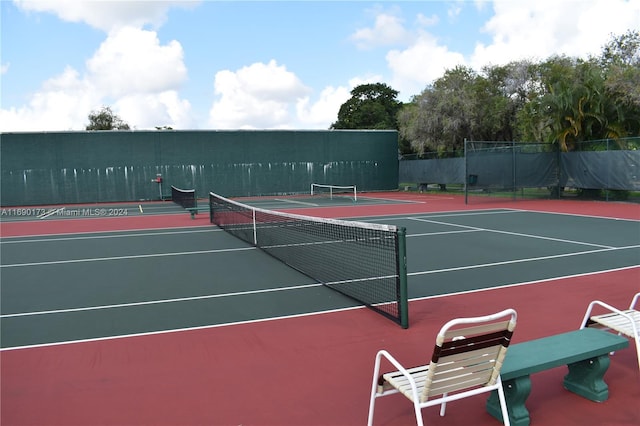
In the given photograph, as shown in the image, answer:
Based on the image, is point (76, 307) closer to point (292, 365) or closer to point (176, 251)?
point (292, 365)

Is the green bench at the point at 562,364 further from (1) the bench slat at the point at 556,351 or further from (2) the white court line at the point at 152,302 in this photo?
(2) the white court line at the point at 152,302

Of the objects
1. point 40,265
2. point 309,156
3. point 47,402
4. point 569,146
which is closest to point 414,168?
point 309,156

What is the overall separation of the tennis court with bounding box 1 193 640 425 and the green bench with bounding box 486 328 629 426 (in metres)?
0.19

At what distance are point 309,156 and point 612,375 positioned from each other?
1222 inches

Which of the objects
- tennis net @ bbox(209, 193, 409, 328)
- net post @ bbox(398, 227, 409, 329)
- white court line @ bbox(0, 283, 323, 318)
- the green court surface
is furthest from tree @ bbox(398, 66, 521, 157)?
net post @ bbox(398, 227, 409, 329)

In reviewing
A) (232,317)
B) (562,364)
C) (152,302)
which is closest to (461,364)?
(562,364)

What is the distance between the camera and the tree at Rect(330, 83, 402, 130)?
65.1 metres

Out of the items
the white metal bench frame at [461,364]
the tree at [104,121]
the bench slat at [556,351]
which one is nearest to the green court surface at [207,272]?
the bench slat at [556,351]

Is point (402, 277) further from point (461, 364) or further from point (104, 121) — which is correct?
point (104, 121)

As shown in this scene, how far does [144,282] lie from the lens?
825 cm

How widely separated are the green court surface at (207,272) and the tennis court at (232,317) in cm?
4

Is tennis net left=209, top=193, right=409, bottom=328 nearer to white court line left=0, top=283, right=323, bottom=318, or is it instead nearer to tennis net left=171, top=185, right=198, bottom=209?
white court line left=0, top=283, right=323, bottom=318

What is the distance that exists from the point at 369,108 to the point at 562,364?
64050mm

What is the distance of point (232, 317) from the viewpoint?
6191mm
